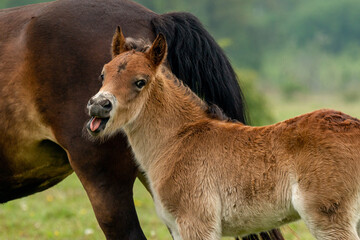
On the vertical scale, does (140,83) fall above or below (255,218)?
above

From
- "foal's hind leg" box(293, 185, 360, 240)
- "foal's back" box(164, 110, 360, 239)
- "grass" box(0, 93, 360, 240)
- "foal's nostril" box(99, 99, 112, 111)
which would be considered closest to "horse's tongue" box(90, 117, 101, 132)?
"foal's nostril" box(99, 99, 112, 111)

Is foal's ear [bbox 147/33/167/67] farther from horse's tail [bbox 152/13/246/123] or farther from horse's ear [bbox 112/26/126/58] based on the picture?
horse's tail [bbox 152/13/246/123]

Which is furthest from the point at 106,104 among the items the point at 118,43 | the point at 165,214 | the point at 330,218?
the point at 330,218

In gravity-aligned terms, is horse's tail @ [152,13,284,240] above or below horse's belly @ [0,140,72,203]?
above

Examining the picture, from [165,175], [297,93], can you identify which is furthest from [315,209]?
[297,93]

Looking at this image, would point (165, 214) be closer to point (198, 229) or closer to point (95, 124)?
point (198, 229)

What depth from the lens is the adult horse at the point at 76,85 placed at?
443 cm

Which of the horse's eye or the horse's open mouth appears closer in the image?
→ the horse's open mouth

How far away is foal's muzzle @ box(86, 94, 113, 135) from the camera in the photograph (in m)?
3.64

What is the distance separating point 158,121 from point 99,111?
0.57 m

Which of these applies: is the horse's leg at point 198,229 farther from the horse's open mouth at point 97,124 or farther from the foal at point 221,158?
the horse's open mouth at point 97,124

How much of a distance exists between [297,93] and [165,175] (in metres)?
41.7

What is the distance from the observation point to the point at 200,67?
15.5ft

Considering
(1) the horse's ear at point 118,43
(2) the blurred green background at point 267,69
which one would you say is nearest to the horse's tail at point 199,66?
(1) the horse's ear at point 118,43
